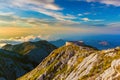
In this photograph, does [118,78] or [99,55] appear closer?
[118,78]

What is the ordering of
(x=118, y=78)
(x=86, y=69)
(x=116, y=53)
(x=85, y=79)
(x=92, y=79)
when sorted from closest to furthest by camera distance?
(x=118, y=78) → (x=92, y=79) → (x=85, y=79) → (x=116, y=53) → (x=86, y=69)

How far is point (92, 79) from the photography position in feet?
465

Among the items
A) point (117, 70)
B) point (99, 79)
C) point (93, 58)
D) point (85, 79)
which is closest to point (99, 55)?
point (93, 58)

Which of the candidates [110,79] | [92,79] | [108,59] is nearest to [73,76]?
[108,59]

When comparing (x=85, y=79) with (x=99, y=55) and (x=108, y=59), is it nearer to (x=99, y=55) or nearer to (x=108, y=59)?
(x=108, y=59)

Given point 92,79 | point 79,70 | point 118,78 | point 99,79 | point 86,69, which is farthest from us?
point 79,70

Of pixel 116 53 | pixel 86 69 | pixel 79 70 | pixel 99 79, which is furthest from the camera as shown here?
pixel 79 70

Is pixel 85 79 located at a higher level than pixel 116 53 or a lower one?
lower

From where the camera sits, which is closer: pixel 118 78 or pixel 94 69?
pixel 118 78

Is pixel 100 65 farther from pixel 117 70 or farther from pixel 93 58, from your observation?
pixel 117 70

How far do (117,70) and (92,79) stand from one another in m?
30.1

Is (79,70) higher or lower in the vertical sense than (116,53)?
lower

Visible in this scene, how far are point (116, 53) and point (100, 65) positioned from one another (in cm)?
1338

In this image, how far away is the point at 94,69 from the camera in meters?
167
